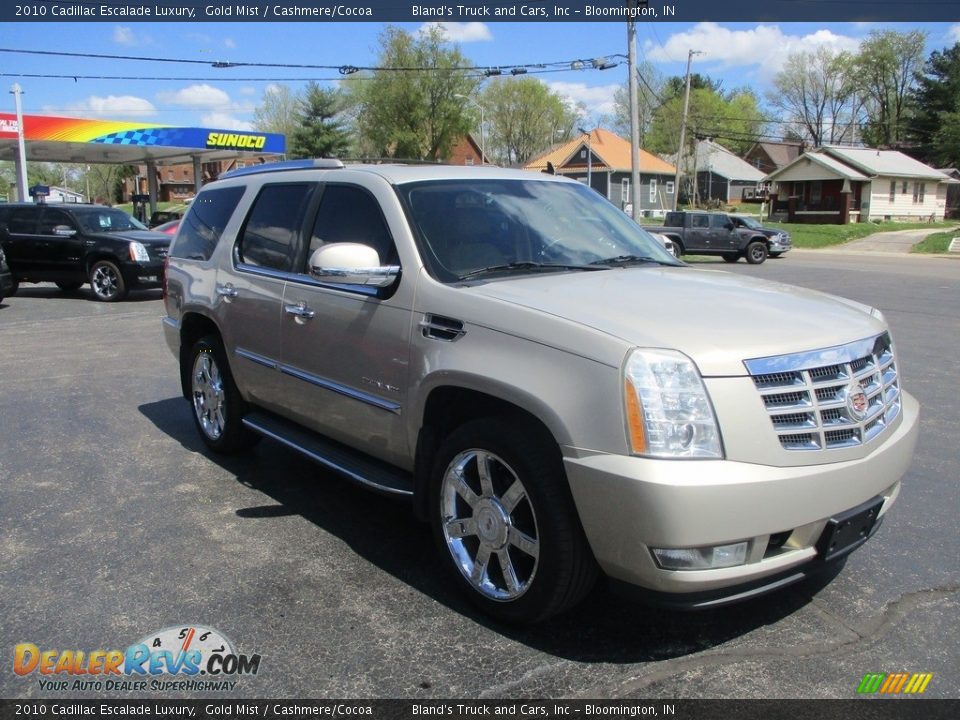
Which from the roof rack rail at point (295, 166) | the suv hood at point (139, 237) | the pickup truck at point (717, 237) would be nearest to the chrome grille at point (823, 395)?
the roof rack rail at point (295, 166)

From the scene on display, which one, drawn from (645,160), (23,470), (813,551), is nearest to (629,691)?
(813,551)

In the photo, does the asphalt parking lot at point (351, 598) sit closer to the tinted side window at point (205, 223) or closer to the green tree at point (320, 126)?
the tinted side window at point (205, 223)

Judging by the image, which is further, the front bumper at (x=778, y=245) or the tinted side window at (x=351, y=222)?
the front bumper at (x=778, y=245)

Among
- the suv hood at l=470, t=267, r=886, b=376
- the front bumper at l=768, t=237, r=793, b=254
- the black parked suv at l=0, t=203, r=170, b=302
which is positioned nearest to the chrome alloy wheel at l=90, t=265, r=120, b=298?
the black parked suv at l=0, t=203, r=170, b=302

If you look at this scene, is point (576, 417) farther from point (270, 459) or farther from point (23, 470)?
point (23, 470)

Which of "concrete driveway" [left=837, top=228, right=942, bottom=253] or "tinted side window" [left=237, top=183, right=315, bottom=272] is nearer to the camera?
"tinted side window" [left=237, top=183, right=315, bottom=272]

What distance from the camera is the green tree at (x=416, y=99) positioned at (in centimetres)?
5859

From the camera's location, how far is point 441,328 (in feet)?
11.3

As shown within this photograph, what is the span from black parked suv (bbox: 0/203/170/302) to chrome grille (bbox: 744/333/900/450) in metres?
14.4

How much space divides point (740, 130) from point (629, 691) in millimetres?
95681

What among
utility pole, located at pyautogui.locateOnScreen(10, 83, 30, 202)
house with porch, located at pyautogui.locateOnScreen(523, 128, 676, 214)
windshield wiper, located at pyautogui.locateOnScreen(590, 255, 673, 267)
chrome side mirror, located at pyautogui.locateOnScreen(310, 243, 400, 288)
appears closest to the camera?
chrome side mirror, located at pyautogui.locateOnScreen(310, 243, 400, 288)

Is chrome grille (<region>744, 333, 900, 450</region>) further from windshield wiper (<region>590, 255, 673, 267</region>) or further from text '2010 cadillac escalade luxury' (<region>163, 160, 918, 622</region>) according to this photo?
windshield wiper (<region>590, 255, 673, 267</region>)

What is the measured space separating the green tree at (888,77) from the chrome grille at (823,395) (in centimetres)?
8708

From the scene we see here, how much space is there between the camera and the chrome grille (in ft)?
9.27
